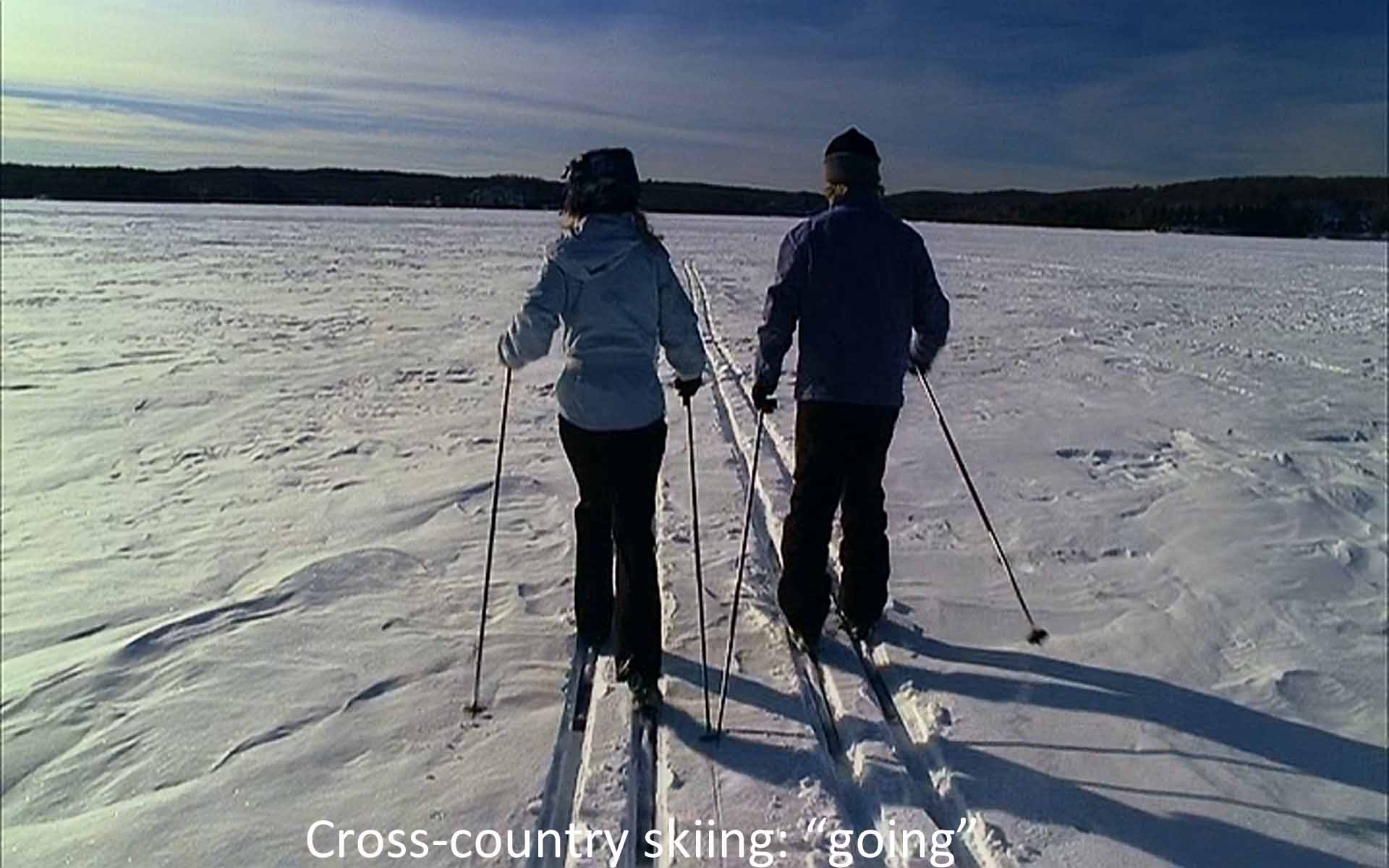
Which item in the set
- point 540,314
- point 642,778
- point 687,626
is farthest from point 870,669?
point 540,314

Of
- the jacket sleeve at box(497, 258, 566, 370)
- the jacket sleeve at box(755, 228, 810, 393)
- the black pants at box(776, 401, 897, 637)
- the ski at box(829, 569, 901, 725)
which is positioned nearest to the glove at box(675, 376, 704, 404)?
the jacket sleeve at box(755, 228, 810, 393)

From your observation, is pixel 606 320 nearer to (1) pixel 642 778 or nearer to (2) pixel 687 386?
(2) pixel 687 386

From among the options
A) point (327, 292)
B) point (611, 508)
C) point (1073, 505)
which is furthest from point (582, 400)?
point (327, 292)

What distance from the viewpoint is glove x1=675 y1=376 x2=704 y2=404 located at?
3.38m

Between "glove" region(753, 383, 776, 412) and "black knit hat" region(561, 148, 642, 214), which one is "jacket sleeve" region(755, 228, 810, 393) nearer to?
"glove" region(753, 383, 776, 412)

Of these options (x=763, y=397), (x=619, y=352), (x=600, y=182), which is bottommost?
(x=763, y=397)

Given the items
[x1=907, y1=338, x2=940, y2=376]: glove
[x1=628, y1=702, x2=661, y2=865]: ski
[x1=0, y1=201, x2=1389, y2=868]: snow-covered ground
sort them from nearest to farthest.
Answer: [x1=628, y1=702, x2=661, y2=865]: ski → [x1=0, y1=201, x2=1389, y2=868]: snow-covered ground → [x1=907, y1=338, x2=940, y2=376]: glove

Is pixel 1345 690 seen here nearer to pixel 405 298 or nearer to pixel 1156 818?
pixel 1156 818

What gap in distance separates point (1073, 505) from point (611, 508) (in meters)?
3.30

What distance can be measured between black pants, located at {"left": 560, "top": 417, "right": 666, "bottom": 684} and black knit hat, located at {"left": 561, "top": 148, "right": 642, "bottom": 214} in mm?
736

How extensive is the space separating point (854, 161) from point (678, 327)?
2.93ft

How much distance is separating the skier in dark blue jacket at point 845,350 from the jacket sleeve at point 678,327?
0.36 meters

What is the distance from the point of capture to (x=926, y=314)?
355cm

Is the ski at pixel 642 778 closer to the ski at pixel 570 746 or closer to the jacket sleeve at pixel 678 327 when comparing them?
the ski at pixel 570 746
